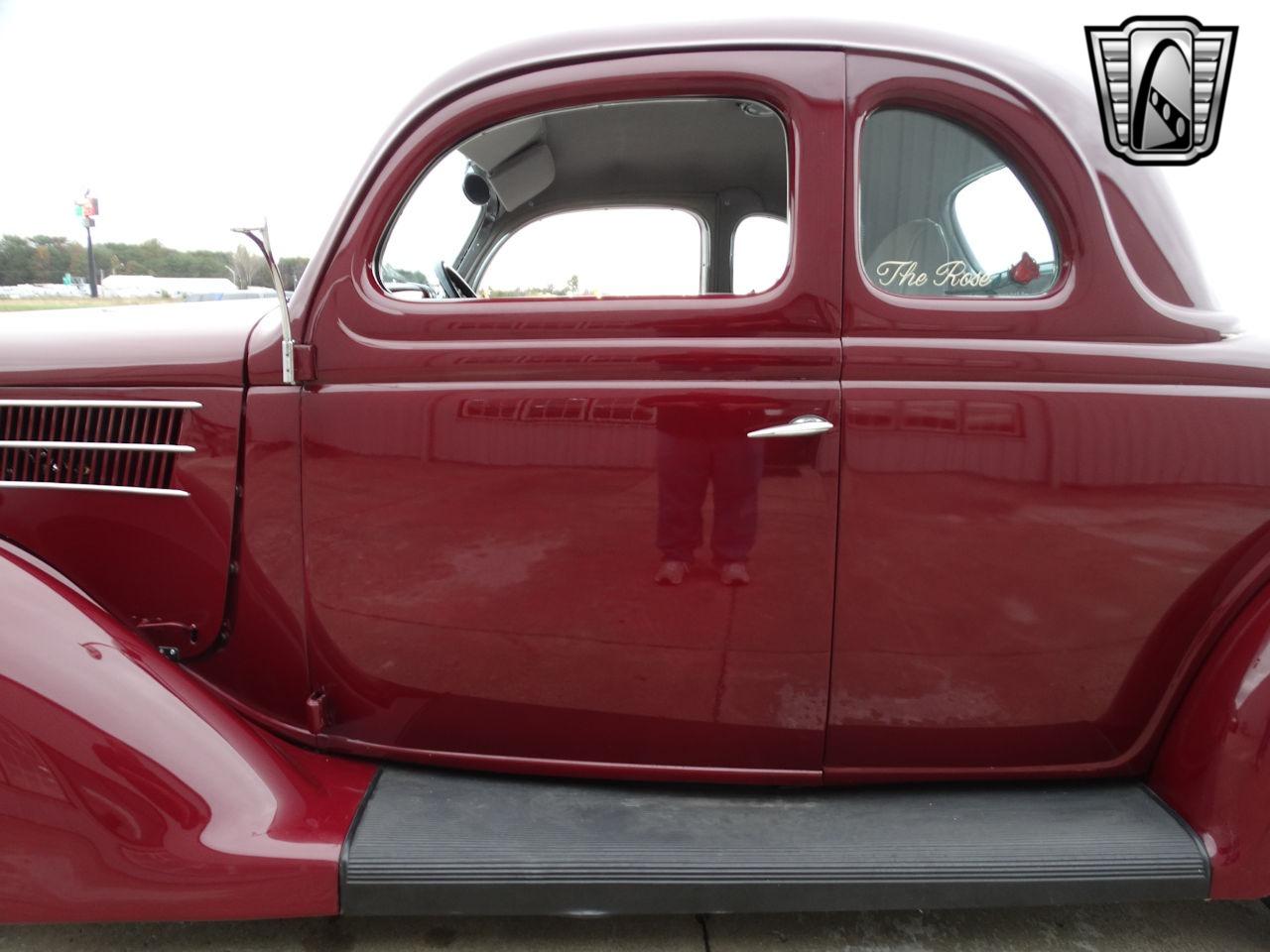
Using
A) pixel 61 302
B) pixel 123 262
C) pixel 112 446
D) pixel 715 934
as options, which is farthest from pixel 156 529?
pixel 715 934

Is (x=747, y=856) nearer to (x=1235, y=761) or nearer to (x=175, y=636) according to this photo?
(x=1235, y=761)

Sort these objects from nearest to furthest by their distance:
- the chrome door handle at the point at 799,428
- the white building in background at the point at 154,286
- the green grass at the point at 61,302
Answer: the chrome door handle at the point at 799,428, the white building in background at the point at 154,286, the green grass at the point at 61,302

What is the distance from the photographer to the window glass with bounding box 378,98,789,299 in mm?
1718

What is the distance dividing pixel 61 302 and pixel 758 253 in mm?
1938

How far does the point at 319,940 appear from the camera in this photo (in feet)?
5.68

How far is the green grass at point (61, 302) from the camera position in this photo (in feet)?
7.38

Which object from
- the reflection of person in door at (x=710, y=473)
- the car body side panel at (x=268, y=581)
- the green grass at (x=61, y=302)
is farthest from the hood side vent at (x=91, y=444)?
the reflection of person in door at (x=710, y=473)

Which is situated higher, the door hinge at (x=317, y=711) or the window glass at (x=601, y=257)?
the window glass at (x=601, y=257)

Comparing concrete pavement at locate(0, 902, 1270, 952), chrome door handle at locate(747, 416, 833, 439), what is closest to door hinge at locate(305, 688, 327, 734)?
concrete pavement at locate(0, 902, 1270, 952)

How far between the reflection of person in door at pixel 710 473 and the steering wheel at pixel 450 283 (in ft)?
2.06

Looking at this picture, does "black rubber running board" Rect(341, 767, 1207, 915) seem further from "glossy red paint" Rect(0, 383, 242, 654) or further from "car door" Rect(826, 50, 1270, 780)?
"glossy red paint" Rect(0, 383, 242, 654)

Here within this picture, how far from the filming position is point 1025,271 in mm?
1686

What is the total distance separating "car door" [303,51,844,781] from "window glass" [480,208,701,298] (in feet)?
0.10

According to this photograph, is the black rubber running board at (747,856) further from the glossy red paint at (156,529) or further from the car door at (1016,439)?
the glossy red paint at (156,529)
